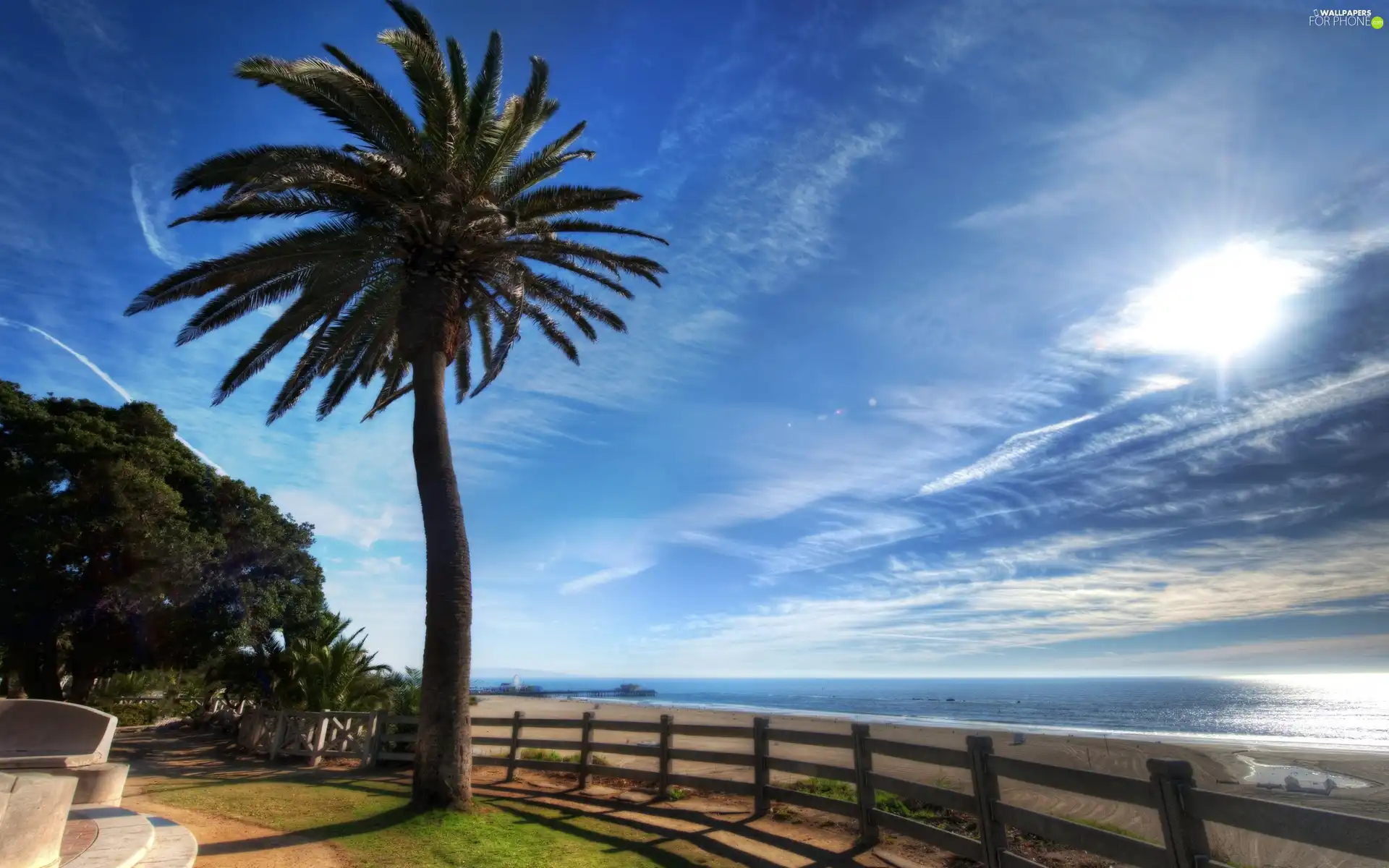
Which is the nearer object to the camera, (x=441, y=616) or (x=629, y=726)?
(x=441, y=616)

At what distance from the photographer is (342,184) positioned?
1080cm

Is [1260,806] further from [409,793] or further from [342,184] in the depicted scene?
[342,184]

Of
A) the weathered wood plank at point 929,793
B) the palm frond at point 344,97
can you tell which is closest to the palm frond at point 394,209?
the palm frond at point 344,97

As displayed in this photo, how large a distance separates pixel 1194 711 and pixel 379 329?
350 feet

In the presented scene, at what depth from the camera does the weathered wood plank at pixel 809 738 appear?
8.60m

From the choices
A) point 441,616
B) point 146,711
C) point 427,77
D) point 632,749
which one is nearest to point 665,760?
point 632,749

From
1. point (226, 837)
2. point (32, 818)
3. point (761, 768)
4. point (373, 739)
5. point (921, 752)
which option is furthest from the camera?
point (373, 739)

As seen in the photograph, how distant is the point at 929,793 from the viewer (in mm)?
7223

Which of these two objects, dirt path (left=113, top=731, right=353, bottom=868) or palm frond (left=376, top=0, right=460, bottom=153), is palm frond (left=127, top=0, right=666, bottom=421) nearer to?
palm frond (left=376, top=0, right=460, bottom=153)

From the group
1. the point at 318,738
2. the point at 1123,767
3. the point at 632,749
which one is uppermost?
the point at 632,749

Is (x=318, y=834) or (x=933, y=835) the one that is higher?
(x=933, y=835)

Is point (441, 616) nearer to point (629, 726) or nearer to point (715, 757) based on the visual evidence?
point (629, 726)

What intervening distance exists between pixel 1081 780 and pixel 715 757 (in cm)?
609

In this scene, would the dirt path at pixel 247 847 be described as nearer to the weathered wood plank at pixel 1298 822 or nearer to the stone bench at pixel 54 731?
the stone bench at pixel 54 731
